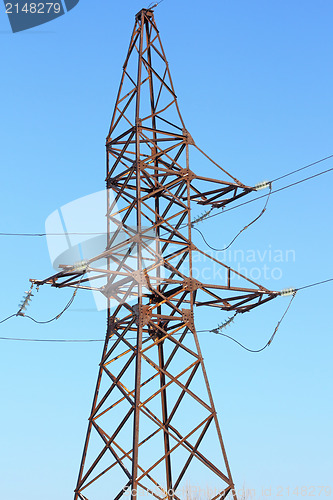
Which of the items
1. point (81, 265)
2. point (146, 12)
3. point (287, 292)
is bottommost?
point (287, 292)

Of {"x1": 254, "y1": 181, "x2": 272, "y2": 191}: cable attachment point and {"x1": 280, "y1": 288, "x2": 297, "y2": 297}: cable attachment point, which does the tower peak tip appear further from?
{"x1": 280, "y1": 288, "x2": 297, "y2": 297}: cable attachment point

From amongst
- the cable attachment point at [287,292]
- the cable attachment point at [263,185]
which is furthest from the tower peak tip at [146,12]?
the cable attachment point at [287,292]

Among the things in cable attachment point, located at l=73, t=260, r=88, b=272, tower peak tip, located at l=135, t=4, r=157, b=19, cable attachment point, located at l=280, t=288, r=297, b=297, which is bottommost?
cable attachment point, located at l=280, t=288, r=297, b=297

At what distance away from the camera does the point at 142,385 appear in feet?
93.0

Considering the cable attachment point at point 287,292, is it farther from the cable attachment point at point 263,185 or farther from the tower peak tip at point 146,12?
the tower peak tip at point 146,12

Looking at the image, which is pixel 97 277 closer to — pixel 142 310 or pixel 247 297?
pixel 142 310

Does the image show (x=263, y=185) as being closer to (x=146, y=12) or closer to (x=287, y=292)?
(x=287, y=292)

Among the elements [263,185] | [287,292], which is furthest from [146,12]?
[287,292]

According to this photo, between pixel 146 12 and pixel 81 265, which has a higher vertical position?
pixel 146 12

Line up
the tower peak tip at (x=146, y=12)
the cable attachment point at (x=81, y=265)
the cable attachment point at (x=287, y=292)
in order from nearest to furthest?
the cable attachment point at (x=81, y=265), the cable attachment point at (x=287, y=292), the tower peak tip at (x=146, y=12)

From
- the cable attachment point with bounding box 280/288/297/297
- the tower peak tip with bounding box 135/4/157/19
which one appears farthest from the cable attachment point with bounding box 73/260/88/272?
the tower peak tip with bounding box 135/4/157/19

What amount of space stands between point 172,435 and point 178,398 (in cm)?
172

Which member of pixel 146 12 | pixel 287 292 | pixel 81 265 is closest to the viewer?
pixel 81 265

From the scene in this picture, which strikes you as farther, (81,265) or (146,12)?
(146,12)
